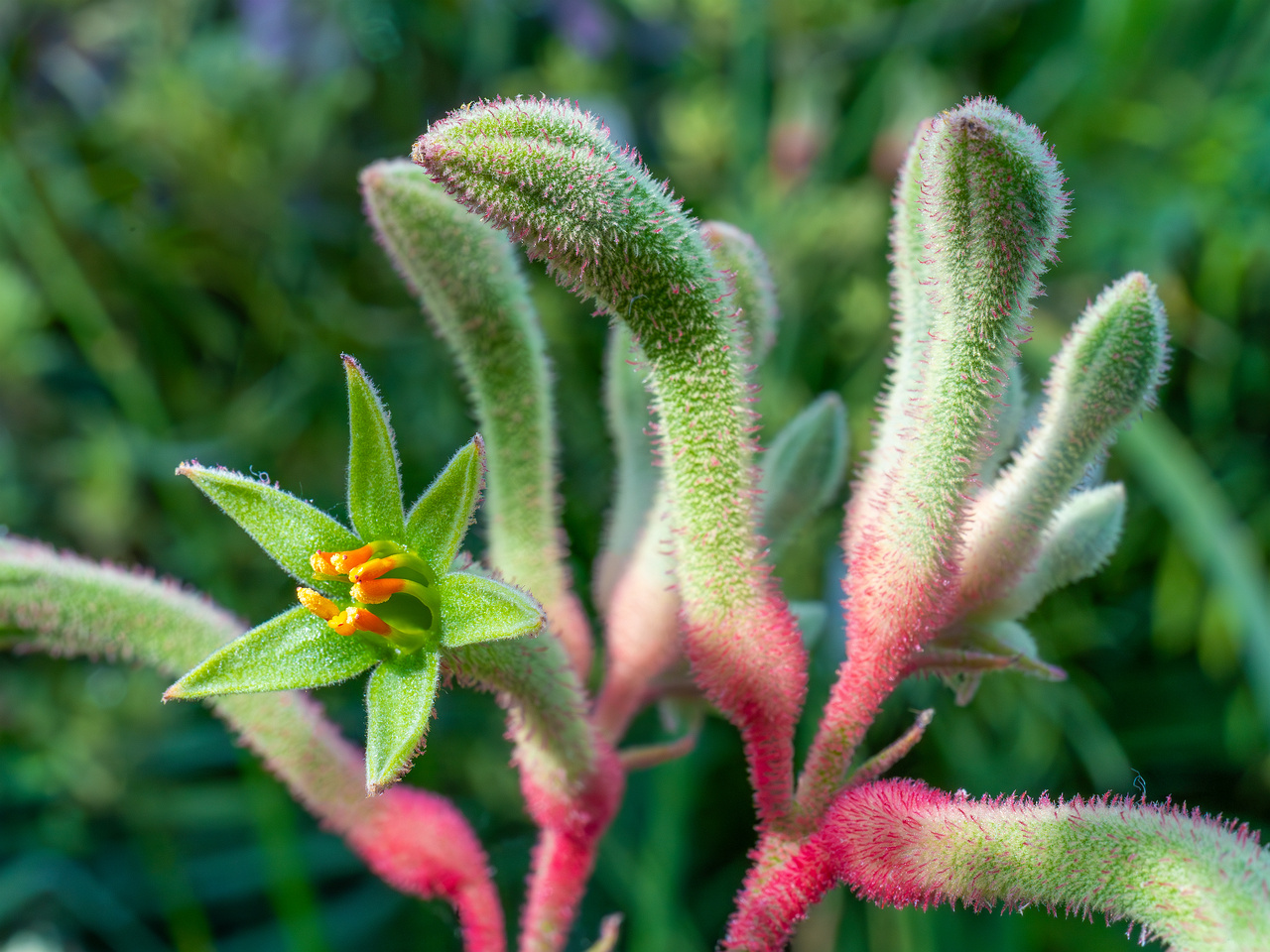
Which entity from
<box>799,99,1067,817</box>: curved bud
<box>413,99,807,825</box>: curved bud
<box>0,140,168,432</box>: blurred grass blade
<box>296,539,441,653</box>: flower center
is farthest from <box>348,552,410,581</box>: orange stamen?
<box>0,140,168,432</box>: blurred grass blade

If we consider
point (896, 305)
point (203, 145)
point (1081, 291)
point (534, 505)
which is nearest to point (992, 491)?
point (896, 305)

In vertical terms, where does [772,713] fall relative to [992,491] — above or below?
below

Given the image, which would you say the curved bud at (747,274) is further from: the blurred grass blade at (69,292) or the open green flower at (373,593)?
the blurred grass blade at (69,292)

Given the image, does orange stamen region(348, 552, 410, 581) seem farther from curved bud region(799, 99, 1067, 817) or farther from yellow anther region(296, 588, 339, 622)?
curved bud region(799, 99, 1067, 817)

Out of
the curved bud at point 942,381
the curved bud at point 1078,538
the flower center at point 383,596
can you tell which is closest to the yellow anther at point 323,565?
the flower center at point 383,596

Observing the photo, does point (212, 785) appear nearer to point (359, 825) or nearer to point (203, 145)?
point (203, 145)

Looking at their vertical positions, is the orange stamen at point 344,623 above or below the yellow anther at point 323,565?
below
